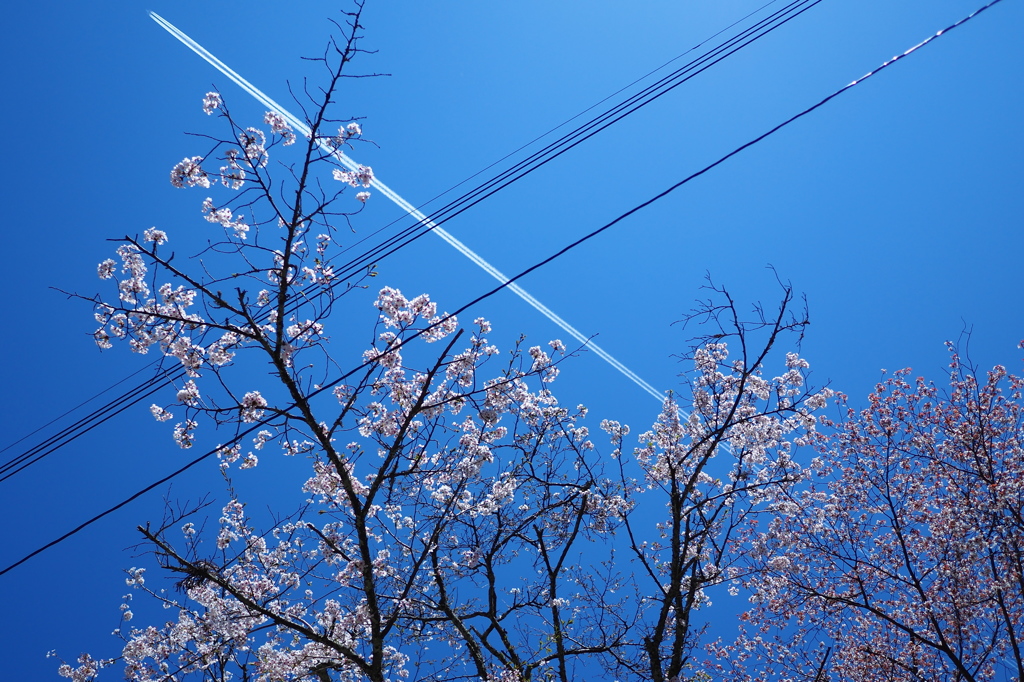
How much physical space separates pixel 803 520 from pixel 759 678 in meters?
2.84

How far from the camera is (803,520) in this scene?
10352 millimetres

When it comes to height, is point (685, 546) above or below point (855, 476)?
below

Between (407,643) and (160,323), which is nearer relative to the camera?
(160,323)

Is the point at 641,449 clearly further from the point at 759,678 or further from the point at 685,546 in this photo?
the point at 759,678

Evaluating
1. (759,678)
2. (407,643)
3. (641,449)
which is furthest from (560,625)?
(759,678)

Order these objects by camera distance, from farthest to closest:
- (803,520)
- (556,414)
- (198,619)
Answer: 1. (803,520)
2. (556,414)
3. (198,619)

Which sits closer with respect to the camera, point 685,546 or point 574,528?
point 685,546

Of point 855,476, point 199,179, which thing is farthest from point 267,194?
point 855,476

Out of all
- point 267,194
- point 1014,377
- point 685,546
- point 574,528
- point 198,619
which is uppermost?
point 1014,377

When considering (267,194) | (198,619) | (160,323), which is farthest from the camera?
(198,619)

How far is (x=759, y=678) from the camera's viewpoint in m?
10.6

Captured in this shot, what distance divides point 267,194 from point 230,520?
17.7 ft

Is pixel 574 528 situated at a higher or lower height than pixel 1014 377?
lower

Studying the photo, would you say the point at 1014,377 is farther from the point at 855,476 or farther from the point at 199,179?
the point at 199,179
